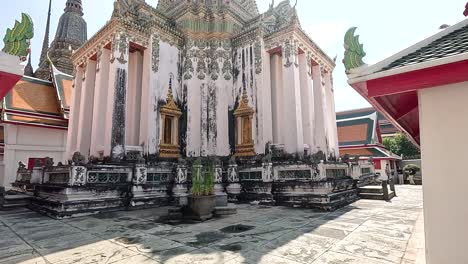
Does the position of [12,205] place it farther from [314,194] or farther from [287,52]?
[287,52]

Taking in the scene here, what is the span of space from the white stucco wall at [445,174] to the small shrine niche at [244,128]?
1007 cm

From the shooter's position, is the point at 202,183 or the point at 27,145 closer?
the point at 202,183

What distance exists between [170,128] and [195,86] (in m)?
2.43

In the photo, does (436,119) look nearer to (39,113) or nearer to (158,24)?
(158,24)

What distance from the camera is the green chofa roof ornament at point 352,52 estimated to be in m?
3.10

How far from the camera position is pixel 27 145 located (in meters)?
15.9

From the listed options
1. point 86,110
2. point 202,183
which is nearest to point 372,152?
point 202,183

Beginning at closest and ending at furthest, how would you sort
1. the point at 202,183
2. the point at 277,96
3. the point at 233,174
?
the point at 202,183 < the point at 233,174 < the point at 277,96

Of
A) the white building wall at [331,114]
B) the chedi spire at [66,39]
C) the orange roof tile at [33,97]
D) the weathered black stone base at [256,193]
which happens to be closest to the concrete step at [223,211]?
the weathered black stone base at [256,193]

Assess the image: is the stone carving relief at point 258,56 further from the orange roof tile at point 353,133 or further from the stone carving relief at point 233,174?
the orange roof tile at point 353,133

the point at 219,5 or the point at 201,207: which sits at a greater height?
the point at 219,5

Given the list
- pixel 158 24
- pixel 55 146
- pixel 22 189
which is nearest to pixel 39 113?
pixel 55 146

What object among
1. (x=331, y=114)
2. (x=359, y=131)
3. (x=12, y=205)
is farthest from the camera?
(x=359, y=131)

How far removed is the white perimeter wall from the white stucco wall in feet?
62.8
